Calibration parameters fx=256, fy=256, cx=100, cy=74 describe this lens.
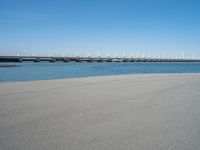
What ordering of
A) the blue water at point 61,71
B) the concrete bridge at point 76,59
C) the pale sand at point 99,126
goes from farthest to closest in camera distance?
the concrete bridge at point 76,59
the blue water at point 61,71
the pale sand at point 99,126

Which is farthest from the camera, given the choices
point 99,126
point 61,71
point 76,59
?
point 76,59

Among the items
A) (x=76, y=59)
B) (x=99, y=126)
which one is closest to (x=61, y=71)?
(x=99, y=126)

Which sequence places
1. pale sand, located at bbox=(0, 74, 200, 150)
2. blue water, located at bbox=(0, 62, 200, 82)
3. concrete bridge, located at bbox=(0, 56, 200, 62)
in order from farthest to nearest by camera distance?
1. concrete bridge, located at bbox=(0, 56, 200, 62)
2. blue water, located at bbox=(0, 62, 200, 82)
3. pale sand, located at bbox=(0, 74, 200, 150)

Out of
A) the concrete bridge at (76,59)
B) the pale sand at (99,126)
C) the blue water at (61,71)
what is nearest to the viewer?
the pale sand at (99,126)

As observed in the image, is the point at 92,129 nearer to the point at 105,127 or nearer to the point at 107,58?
the point at 105,127

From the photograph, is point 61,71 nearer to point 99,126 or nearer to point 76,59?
point 99,126

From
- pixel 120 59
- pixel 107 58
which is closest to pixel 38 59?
pixel 107 58

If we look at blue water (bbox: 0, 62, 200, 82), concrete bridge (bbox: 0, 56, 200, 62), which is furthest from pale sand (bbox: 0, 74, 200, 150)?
concrete bridge (bbox: 0, 56, 200, 62)

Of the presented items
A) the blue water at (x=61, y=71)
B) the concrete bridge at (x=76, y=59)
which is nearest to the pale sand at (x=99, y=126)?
the blue water at (x=61, y=71)

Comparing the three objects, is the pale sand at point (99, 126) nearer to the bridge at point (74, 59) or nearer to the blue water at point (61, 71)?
the blue water at point (61, 71)

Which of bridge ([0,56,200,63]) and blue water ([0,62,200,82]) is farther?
bridge ([0,56,200,63])

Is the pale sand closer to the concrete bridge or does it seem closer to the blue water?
the blue water

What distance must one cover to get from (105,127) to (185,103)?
3.91m

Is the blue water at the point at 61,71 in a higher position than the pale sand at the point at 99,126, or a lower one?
lower
